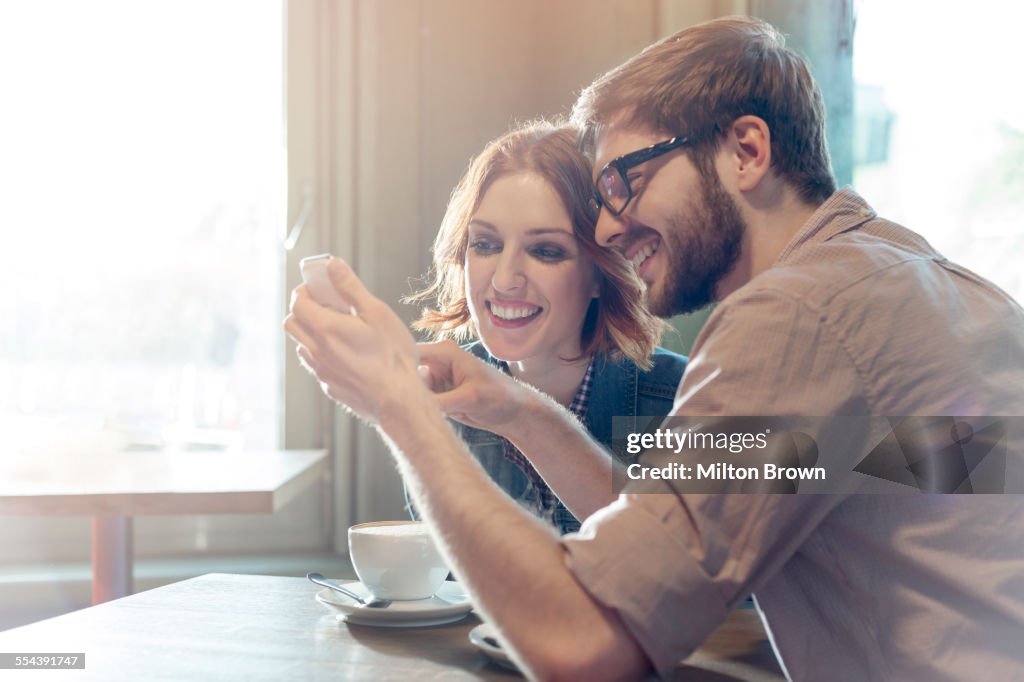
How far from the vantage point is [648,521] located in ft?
2.64

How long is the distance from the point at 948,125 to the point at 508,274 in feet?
3.06

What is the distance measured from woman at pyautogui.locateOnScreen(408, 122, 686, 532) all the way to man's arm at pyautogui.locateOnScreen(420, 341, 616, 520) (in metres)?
0.27

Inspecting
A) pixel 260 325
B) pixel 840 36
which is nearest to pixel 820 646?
pixel 840 36

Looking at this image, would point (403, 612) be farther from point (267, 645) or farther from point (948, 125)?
point (948, 125)

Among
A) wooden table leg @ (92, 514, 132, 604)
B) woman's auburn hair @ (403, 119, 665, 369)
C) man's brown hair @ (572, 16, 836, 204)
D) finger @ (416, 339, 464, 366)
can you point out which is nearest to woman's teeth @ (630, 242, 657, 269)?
man's brown hair @ (572, 16, 836, 204)

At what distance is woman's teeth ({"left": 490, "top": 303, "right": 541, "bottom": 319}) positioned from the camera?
176 cm

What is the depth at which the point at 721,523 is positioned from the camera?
80 cm

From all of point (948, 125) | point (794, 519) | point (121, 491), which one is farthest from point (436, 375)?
point (948, 125)

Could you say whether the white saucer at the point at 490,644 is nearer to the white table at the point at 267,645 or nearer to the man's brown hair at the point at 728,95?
the white table at the point at 267,645

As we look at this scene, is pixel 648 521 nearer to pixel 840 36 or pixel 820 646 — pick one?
pixel 820 646

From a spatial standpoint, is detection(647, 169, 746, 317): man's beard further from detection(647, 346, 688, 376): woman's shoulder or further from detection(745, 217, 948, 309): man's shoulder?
detection(647, 346, 688, 376): woman's shoulder

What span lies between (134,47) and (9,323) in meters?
0.81

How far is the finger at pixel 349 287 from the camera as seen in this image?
3.17 feet

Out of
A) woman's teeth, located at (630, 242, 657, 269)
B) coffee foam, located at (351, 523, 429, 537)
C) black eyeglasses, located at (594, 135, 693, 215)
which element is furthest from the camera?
woman's teeth, located at (630, 242, 657, 269)
